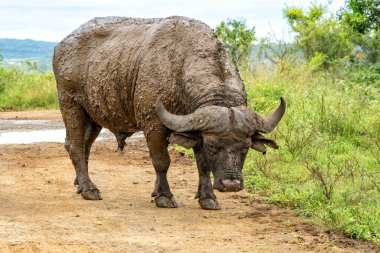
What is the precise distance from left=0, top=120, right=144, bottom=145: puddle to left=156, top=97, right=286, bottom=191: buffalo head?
25.6ft

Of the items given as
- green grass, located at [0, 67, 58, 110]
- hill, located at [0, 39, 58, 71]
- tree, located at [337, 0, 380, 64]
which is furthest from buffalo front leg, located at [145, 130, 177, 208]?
hill, located at [0, 39, 58, 71]

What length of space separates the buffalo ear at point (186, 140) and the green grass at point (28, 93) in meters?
16.7

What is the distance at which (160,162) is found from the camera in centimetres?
834

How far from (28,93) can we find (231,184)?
18.7 m

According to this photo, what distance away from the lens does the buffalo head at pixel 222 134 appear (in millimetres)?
7219

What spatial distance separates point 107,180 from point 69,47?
2074 mm

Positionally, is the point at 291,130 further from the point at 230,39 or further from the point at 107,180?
the point at 230,39

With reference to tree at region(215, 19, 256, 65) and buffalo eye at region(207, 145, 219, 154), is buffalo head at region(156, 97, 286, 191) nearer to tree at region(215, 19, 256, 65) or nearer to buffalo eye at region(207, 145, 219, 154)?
buffalo eye at region(207, 145, 219, 154)

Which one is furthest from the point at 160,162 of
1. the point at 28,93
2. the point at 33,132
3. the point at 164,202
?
the point at 28,93

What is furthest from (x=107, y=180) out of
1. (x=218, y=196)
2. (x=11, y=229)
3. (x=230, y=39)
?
(x=230, y=39)

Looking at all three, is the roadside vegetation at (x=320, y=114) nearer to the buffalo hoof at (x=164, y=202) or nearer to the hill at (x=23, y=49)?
the buffalo hoof at (x=164, y=202)

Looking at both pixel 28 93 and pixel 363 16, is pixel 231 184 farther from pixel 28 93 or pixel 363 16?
pixel 28 93

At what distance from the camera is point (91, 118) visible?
955 centimetres

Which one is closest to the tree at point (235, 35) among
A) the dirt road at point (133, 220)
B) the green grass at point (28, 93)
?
the green grass at point (28, 93)
